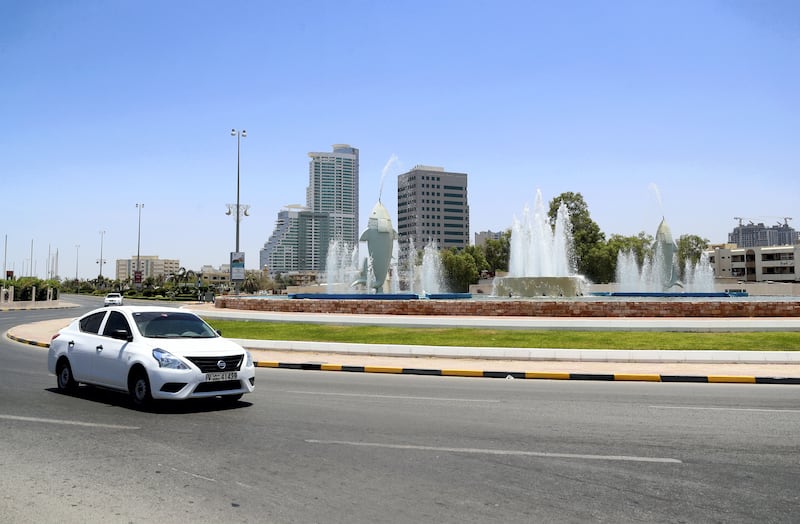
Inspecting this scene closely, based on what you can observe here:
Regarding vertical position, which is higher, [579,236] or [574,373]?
[579,236]

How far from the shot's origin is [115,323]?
33.3ft

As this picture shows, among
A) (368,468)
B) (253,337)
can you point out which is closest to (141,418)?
(368,468)

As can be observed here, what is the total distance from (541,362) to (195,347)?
33.6 ft

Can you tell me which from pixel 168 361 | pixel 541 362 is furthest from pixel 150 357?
pixel 541 362

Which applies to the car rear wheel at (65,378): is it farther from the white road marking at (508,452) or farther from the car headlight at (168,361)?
the white road marking at (508,452)

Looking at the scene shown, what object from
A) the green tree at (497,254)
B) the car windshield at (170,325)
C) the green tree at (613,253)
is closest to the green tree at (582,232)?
the green tree at (613,253)

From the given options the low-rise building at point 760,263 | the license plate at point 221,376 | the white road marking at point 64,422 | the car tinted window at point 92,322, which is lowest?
the white road marking at point 64,422

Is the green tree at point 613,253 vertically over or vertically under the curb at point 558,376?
over

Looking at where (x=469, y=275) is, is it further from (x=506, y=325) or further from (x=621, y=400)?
(x=621, y=400)

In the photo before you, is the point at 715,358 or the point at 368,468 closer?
the point at 368,468

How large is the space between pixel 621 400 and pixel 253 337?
588 inches

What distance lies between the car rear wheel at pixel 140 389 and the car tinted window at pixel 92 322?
1642mm

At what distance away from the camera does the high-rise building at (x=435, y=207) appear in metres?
178

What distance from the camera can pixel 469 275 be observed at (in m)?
88.9
